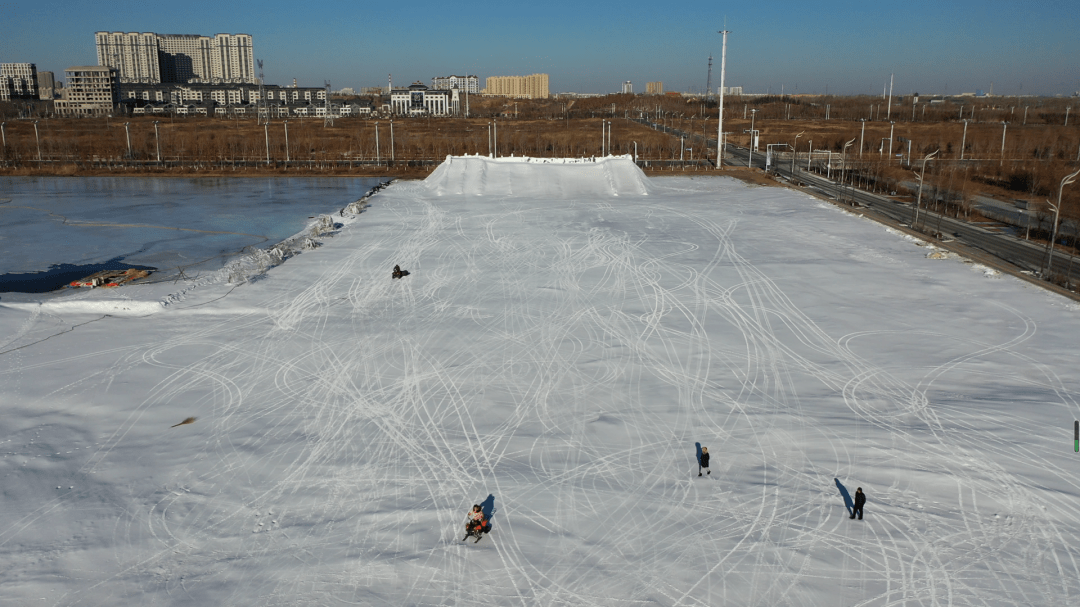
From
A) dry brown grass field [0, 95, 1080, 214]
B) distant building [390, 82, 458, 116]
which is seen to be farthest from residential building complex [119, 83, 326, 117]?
dry brown grass field [0, 95, 1080, 214]

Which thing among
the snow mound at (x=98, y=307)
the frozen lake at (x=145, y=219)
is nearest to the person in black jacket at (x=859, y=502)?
the snow mound at (x=98, y=307)

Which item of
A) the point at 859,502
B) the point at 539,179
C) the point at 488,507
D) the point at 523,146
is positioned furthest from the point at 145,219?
the point at 523,146

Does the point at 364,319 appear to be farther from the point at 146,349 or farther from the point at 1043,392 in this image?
the point at 1043,392

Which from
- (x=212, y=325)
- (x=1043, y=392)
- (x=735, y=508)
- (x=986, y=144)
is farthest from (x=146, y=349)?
(x=986, y=144)

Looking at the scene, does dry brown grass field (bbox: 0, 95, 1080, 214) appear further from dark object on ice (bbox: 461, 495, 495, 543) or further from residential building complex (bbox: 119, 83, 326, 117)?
residential building complex (bbox: 119, 83, 326, 117)

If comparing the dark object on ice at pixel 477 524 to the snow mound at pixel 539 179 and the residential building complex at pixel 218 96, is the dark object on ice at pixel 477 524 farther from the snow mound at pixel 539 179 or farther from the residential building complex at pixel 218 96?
the residential building complex at pixel 218 96

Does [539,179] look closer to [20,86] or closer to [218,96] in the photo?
[218,96]
